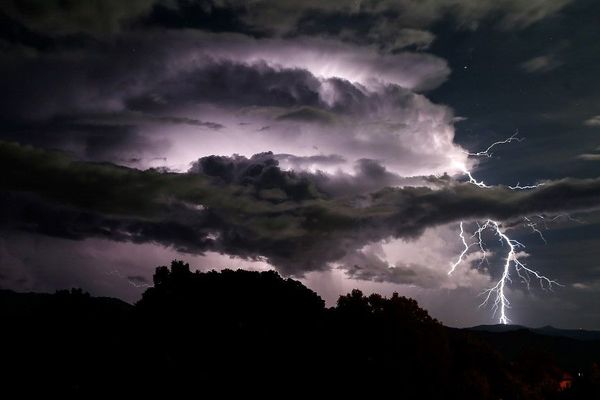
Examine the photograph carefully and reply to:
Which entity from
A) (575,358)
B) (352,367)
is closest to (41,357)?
(352,367)

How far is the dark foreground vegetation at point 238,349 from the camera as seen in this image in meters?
30.5

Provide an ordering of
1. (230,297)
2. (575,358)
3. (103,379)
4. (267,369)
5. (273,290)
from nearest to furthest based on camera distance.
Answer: (103,379) → (267,369) → (230,297) → (273,290) → (575,358)

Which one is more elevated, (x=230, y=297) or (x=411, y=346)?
(x=230, y=297)

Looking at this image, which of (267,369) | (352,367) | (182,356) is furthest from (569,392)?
A: (182,356)

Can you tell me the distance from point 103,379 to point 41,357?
4.58 m

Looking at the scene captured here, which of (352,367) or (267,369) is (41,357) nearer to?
(267,369)

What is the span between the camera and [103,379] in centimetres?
3033

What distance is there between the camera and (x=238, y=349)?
33375 millimetres

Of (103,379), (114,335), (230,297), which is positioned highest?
(230,297)

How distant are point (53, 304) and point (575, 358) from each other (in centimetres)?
15067

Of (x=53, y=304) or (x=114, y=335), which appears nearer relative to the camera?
(x=114, y=335)

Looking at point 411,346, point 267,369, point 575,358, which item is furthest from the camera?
point 575,358

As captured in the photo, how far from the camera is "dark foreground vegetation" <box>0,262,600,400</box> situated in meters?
30.5

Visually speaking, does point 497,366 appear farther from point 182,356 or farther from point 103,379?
point 103,379
